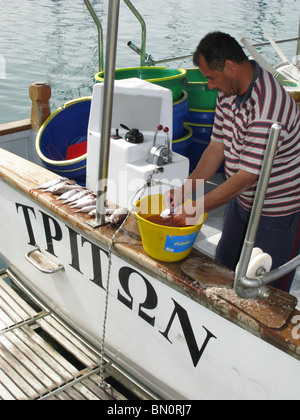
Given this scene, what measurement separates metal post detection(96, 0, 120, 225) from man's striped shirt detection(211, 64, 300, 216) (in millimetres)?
681

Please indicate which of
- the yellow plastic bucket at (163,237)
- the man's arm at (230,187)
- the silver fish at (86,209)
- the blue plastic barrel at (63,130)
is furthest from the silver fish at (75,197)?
the blue plastic barrel at (63,130)

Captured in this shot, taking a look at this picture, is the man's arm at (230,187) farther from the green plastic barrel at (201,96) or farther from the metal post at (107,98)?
the green plastic barrel at (201,96)

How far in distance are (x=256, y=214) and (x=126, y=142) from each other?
5.00 ft

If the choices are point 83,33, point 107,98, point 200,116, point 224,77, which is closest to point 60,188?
point 107,98

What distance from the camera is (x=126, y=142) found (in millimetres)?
2902

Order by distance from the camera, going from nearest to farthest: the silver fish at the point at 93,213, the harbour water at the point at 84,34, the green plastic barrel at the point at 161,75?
1. the silver fish at the point at 93,213
2. the green plastic barrel at the point at 161,75
3. the harbour water at the point at 84,34

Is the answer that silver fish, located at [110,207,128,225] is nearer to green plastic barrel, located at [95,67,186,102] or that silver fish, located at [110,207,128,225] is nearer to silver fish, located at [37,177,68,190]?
silver fish, located at [37,177,68,190]

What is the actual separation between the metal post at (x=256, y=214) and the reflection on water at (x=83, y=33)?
407 inches

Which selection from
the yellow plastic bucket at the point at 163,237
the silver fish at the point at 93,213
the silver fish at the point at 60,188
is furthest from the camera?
the silver fish at the point at 60,188

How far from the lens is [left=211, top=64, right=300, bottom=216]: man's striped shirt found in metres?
2.04

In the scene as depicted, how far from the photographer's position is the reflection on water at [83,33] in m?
13.7

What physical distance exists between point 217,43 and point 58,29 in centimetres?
2029

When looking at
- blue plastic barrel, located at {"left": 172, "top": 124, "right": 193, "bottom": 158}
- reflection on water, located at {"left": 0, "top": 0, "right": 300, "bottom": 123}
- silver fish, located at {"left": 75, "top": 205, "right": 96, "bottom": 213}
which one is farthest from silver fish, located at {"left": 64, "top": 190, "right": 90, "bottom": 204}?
reflection on water, located at {"left": 0, "top": 0, "right": 300, "bottom": 123}
